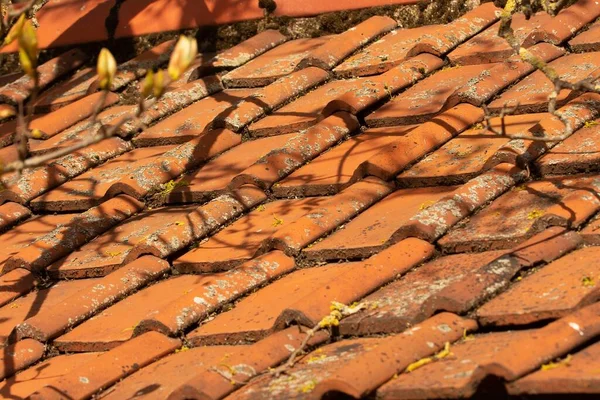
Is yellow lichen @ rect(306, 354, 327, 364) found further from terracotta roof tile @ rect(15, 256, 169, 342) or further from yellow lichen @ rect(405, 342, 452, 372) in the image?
terracotta roof tile @ rect(15, 256, 169, 342)

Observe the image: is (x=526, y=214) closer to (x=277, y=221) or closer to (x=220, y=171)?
(x=277, y=221)

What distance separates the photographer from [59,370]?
4125mm

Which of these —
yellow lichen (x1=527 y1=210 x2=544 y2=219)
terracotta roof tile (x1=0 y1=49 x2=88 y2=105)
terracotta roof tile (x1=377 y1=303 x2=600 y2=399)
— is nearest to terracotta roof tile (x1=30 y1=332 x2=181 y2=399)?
terracotta roof tile (x1=377 y1=303 x2=600 y2=399)

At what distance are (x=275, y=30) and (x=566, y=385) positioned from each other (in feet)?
13.9

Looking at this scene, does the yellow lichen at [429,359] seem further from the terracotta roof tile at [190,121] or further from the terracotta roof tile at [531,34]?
the terracotta roof tile at [190,121]

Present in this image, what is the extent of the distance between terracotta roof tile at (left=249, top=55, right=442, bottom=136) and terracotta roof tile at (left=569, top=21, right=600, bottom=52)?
62 cm

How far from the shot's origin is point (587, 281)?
11.1ft

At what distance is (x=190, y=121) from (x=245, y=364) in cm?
256

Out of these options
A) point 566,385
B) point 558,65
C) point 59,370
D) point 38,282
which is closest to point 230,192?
point 38,282

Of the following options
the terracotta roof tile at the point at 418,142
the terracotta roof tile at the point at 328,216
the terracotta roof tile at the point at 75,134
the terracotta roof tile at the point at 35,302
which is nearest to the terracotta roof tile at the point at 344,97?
the terracotta roof tile at the point at 418,142

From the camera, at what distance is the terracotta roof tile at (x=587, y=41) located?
5.29 metres

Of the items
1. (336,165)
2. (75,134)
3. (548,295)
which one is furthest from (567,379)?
(75,134)

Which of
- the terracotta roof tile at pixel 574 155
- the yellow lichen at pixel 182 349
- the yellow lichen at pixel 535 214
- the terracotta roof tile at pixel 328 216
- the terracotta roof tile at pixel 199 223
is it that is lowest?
the yellow lichen at pixel 182 349

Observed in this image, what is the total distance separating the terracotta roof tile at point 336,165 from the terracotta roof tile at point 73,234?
2.43 feet
